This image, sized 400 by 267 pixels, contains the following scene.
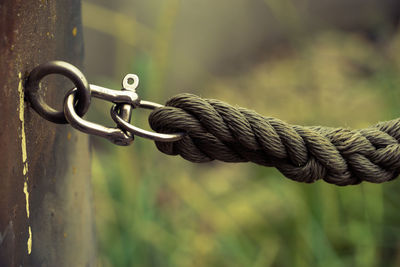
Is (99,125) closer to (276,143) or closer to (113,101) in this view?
(113,101)

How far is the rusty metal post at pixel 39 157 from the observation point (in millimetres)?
404

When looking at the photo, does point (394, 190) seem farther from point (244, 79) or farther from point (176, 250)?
point (244, 79)

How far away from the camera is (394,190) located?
1513 mm

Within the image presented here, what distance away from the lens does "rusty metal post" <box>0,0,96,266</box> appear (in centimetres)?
40

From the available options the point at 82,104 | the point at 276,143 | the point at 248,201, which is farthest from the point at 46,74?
the point at 248,201

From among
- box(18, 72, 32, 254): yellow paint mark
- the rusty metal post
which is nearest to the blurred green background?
the rusty metal post

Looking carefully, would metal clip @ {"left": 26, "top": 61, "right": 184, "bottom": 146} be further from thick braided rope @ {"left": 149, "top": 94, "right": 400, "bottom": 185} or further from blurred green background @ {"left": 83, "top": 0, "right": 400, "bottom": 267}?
blurred green background @ {"left": 83, "top": 0, "right": 400, "bottom": 267}

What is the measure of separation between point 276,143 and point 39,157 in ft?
0.79

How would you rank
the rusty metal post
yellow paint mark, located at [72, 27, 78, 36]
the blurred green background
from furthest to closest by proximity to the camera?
the blurred green background → yellow paint mark, located at [72, 27, 78, 36] → the rusty metal post

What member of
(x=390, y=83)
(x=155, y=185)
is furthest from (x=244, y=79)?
(x=155, y=185)

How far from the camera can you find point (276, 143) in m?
0.48

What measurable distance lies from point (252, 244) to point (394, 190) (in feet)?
1.61

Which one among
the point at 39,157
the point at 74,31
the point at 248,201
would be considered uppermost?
the point at 74,31

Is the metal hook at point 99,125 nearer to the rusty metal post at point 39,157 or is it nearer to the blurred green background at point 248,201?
the rusty metal post at point 39,157
